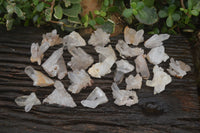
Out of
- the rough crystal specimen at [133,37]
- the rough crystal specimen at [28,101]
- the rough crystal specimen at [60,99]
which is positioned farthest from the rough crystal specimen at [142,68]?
the rough crystal specimen at [28,101]

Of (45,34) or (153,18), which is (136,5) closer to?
(153,18)

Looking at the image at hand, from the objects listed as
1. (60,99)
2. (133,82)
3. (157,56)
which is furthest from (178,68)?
(60,99)

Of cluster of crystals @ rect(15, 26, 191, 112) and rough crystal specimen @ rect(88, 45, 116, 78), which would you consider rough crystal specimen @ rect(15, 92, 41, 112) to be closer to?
cluster of crystals @ rect(15, 26, 191, 112)

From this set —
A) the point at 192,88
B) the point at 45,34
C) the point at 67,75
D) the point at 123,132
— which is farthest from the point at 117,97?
the point at 45,34

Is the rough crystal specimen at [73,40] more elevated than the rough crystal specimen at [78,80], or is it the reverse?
the rough crystal specimen at [73,40]

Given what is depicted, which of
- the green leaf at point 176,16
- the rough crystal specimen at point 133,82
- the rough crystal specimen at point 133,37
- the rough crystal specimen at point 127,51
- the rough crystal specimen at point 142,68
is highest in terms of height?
the green leaf at point 176,16

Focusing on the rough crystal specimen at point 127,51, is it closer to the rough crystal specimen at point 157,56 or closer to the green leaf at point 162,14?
the rough crystal specimen at point 157,56

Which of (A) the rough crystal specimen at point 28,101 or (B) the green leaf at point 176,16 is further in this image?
(B) the green leaf at point 176,16

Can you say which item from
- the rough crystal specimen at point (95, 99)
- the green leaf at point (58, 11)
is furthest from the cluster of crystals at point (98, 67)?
the green leaf at point (58, 11)
